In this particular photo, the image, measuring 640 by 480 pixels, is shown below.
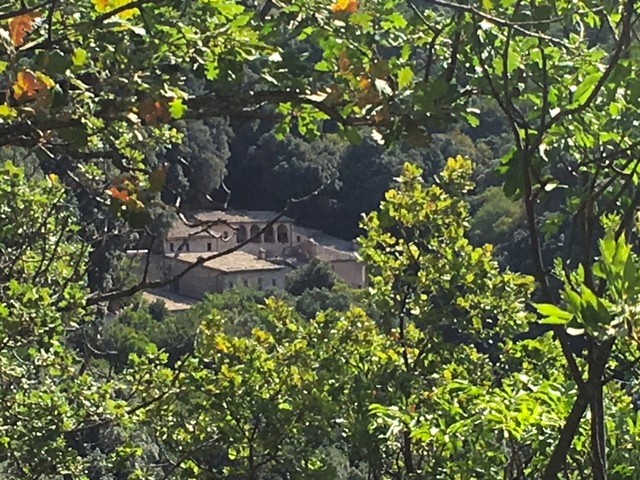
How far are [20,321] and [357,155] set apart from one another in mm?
28922

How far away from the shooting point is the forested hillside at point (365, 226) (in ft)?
7.55

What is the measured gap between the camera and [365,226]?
578 centimetres

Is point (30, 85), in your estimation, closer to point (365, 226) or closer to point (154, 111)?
point (154, 111)

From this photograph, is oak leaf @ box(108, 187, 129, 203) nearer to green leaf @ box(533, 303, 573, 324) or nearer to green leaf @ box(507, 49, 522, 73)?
green leaf @ box(507, 49, 522, 73)

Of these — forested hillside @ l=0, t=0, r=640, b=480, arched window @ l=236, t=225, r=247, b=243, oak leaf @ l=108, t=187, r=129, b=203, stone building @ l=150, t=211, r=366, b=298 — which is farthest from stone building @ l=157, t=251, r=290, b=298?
oak leaf @ l=108, t=187, r=129, b=203

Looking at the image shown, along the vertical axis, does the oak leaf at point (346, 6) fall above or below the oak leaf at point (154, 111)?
above

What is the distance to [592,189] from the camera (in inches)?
88.0

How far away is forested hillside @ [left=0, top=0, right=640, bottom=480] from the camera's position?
2303mm

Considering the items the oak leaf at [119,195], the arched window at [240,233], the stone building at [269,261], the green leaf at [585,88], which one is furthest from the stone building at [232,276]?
the green leaf at [585,88]

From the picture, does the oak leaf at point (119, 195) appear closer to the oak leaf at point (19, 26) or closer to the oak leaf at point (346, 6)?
the oak leaf at point (19, 26)

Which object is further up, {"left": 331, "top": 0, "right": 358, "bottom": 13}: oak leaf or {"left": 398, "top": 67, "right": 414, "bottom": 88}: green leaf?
{"left": 331, "top": 0, "right": 358, "bottom": 13}: oak leaf

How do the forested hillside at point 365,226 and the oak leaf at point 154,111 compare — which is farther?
the oak leaf at point 154,111

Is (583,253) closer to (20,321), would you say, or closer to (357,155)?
(20,321)

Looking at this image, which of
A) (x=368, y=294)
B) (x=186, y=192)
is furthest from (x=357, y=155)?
(x=186, y=192)
